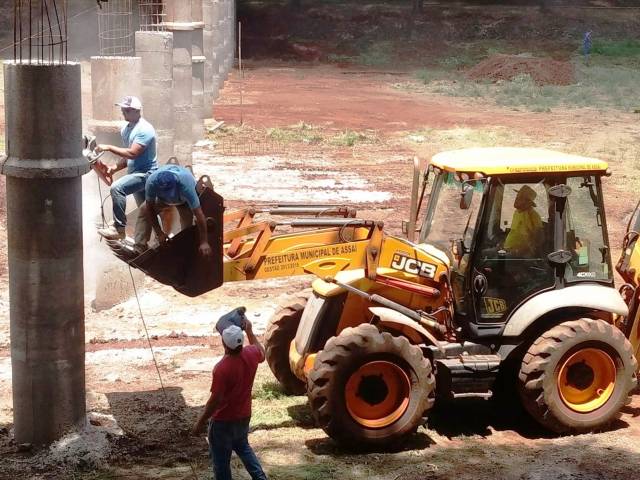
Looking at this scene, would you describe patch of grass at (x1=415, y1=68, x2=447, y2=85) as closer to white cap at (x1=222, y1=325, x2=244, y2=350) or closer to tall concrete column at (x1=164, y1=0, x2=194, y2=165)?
tall concrete column at (x1=164, y1=0, x2=194, y2=165)

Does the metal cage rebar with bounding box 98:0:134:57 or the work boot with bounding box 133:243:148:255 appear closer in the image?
the work boot with bounding box 133:243:148:255

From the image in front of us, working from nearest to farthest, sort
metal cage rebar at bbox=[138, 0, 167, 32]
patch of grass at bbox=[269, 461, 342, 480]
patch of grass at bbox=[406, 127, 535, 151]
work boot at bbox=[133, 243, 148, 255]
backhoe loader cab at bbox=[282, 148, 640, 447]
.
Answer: patch of grass at bbox=[269, 461, 342, 480], work boot at bbox=[133, 243, 148, 255], backhoe loader cab at bbox=[282, 148, 640, 447], metal cage rebar at bbox=[138, 0, 167, 32], patch of grass at bbox=[406, 127, 535, 151]

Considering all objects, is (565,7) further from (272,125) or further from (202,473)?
(202,473)

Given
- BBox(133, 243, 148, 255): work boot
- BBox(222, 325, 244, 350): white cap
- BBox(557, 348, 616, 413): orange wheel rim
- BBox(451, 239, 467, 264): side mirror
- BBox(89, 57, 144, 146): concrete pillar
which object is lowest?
BBox(557, 348, 616, 413): orange wheel rim

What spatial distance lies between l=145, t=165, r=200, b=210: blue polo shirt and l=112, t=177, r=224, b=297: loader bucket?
0.17m

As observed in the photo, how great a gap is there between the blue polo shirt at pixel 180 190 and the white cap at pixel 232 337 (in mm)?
1483

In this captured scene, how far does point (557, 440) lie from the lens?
9344mm

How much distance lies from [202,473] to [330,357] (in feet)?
4.75

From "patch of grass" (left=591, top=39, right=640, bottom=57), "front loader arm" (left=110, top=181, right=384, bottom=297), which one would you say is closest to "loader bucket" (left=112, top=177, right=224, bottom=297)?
"front loader arm" (left=110, top=181, right=384, bottom=297)

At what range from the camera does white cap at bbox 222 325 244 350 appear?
7.54 metres

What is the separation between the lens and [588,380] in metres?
9.59

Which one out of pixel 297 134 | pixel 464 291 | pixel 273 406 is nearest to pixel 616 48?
pixel 297 134

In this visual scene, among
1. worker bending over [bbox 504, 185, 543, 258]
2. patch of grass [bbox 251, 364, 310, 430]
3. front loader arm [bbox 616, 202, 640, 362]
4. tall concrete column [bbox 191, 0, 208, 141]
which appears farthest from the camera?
tall concrete column [bbox 191, 0, 208, 141]

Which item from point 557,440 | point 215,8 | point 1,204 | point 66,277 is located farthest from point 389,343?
point 215,8
